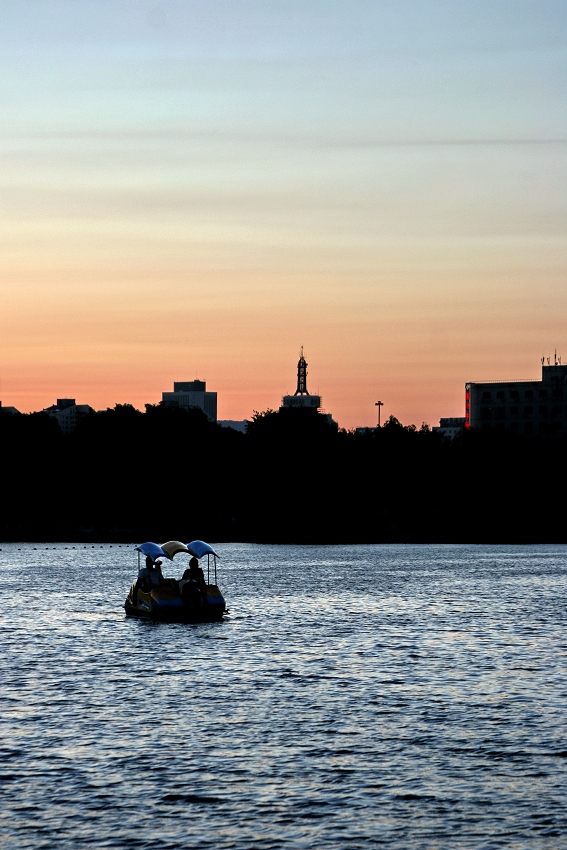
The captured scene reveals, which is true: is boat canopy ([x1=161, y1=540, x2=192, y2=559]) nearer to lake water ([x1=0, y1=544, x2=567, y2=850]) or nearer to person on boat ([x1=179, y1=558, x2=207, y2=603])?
lake water ([x1=0, y1=544, x2=567, y2=850])

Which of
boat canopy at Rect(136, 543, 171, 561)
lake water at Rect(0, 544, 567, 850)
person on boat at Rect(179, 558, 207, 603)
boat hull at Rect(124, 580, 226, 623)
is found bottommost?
lake water at Rect(0, 544, 567, 850)

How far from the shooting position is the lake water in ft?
89.1

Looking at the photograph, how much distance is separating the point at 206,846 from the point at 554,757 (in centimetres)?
1190

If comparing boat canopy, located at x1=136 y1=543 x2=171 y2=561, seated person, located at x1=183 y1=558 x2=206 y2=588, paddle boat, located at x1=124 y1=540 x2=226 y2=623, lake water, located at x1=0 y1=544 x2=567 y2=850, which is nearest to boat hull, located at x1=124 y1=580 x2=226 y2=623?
paddle boat, located at x1=124 y1=540 x2=226 y2=623

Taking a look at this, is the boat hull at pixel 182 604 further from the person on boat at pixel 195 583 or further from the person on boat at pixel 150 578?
the person on boat at pixel 150 578

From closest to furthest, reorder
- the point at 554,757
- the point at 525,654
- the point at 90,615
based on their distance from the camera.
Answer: the point at 554,757, the point at 525,654, the point at 90,615

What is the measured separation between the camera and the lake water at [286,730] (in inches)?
1069

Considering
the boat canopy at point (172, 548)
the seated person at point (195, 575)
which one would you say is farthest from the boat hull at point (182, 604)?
the boat canopy at point (172, 548)

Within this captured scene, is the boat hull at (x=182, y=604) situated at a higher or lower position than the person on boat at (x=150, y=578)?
lower

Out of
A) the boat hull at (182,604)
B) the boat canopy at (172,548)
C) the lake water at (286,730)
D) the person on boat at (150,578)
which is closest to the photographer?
the lake water at (286,730)

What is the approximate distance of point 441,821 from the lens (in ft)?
89.9

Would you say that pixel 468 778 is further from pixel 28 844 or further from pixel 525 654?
pixel 525 654

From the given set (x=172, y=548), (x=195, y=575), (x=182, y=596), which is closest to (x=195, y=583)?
(x=195, y=575)

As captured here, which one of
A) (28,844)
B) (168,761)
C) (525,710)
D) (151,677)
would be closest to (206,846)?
(28,844)
